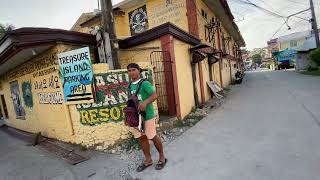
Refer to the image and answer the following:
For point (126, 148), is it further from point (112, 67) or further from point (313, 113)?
point (313, 113)

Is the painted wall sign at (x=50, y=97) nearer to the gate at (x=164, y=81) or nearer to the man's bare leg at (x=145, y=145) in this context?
the gate at (x=164, y=81)

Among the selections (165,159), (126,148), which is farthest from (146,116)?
(126,148)

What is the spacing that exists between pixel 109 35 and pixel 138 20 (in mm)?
6528

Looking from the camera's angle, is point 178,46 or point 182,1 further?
point 182,1

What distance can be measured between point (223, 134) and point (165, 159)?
200cm

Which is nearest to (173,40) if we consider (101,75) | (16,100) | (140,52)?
(140,52)

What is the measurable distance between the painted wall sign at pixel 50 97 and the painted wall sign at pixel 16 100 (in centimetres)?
292

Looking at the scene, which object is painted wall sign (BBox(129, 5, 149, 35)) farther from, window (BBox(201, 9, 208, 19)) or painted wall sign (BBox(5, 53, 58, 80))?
painted wall sign (BBox(5, 53, 58, 80))

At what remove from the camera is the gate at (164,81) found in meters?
7.80

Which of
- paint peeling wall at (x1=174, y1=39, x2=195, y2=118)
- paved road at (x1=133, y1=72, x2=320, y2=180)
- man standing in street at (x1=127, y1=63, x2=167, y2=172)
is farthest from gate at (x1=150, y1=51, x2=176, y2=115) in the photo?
man standing in street at (x1=127, y1=63, x2=167, y2=172)

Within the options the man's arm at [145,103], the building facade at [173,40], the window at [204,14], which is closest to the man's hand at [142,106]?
the man's arm at [145,103]

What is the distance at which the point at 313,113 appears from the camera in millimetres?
6988

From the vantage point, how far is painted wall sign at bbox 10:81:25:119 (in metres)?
10.6

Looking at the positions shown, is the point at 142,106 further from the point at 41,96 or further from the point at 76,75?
the point at 41,96
